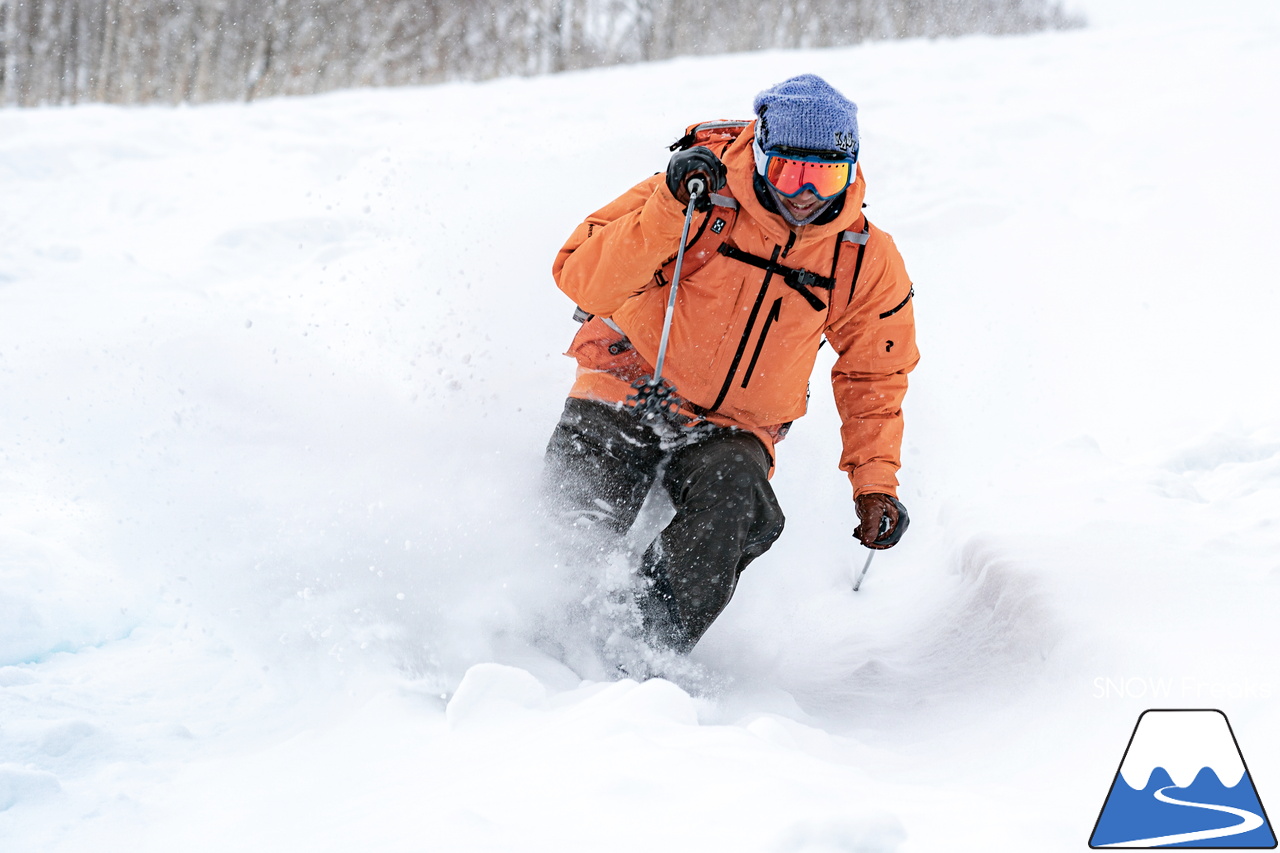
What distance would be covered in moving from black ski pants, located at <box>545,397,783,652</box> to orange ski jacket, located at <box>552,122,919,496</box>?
0.39 ft

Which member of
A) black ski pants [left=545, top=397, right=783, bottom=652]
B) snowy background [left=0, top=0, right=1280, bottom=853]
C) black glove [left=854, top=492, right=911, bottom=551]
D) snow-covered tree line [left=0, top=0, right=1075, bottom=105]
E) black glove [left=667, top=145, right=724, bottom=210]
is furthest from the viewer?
snow-covered tree line [left=0, top=0, right=1075, bottom=105]

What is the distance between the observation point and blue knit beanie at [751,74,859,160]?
8.82ft

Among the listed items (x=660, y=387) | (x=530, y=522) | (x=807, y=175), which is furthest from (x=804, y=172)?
(x=530, y=522)

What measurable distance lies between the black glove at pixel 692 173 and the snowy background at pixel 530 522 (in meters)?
1.26

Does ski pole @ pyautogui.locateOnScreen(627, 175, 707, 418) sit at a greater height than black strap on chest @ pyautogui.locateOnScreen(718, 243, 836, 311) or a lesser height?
lesser

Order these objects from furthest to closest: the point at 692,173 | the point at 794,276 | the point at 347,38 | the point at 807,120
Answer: the point at 347,38
the point at 794,276
the point at 807,120
the point at 692,173

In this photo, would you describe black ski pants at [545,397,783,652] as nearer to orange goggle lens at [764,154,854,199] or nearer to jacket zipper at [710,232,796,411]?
jacket zipper at [710,232,796,411]

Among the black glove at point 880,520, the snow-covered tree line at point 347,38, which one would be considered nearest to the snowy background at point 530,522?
the black glove at point 880,520

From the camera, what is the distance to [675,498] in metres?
3.04

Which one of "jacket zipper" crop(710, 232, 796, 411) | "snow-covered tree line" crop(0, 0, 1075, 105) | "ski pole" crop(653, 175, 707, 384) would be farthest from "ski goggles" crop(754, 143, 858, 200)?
"snow-covered tree line" crop(0, 0, 1075, 105)

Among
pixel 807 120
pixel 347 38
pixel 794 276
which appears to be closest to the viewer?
pixel 807 120

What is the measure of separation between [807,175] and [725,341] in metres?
0.53

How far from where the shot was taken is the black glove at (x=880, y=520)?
3039 mm

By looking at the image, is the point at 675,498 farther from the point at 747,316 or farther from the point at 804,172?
the point at 804,172
